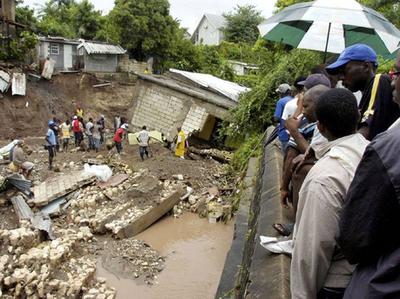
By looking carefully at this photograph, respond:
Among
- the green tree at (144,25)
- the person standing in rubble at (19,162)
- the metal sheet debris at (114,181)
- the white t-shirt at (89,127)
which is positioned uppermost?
the green tree at (144,25)

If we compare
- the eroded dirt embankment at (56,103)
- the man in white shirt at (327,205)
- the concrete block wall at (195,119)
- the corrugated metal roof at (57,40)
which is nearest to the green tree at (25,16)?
the corrugated metal roof at (57,40)

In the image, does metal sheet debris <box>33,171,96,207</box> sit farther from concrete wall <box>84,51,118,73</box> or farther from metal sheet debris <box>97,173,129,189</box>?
concrete wall <box>84,51,118,73</box>

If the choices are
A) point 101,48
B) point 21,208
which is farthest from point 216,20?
point 21,208

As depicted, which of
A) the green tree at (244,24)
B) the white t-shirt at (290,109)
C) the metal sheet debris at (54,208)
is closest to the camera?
the white t-shirt at (290,109)

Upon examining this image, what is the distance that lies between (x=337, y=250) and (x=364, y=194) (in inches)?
22.6

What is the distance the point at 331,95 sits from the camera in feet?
6.64

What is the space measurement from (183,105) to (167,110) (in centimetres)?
88

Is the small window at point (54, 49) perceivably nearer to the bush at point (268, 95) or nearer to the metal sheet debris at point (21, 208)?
the bush at point (268, 95)

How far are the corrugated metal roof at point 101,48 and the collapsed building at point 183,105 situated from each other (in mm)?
8697

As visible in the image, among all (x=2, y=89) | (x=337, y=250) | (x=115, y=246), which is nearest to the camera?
(x=337, y=250)

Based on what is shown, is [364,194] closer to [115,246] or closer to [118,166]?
[115,246]

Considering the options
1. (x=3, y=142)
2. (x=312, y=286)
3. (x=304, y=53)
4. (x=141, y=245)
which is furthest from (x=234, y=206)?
(x=3, y=142)

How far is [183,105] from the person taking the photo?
17219mm

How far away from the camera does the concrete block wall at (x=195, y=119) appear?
16531 mm
